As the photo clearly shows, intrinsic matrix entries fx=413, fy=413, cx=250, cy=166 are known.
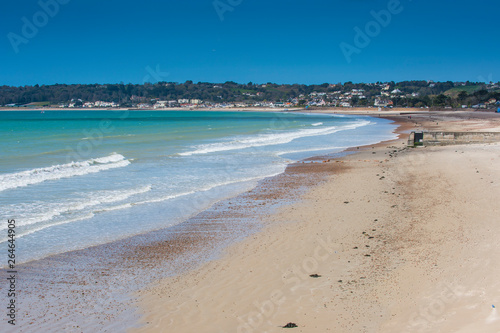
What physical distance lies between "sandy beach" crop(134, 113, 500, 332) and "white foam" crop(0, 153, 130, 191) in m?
9.89

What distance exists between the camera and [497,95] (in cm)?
12006

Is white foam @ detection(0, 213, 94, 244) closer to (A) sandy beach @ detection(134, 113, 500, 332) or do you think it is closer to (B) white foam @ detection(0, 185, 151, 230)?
(B) white foam @ detection(0, 185, 151, 230)

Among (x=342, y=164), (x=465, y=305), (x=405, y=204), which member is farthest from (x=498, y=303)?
(x=342, y=164)

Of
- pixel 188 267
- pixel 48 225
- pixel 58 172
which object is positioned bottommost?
pixel 188 267

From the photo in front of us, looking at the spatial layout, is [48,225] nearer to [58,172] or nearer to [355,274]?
[355,274]

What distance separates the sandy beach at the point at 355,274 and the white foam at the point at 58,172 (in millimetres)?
9890

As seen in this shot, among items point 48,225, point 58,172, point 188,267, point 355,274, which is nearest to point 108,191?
point 48,225

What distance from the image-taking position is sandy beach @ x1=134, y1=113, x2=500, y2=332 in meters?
5.11

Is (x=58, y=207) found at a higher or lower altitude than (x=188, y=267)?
higher

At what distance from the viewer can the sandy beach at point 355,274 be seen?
16.8ft

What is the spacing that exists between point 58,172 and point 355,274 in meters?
14.7

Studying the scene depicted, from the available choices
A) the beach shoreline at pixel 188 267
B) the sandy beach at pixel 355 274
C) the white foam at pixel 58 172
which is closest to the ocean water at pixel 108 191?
the white foam at pixel 58 172

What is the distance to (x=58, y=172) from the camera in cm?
1741

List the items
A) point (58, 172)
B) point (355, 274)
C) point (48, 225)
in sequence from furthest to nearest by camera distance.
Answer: point (58, 172) → point (48, 225) → point (355, 274)
